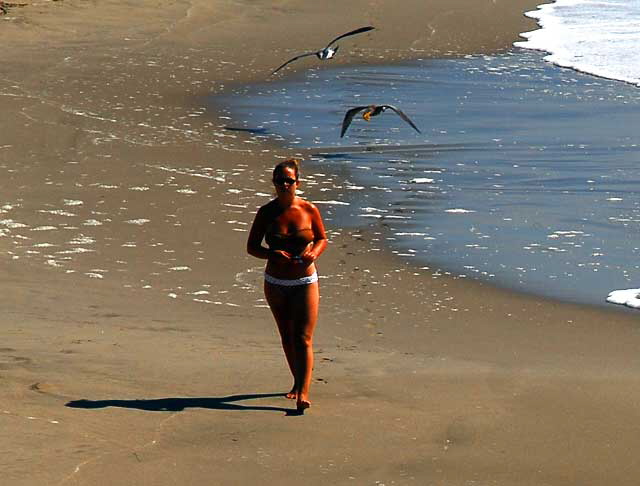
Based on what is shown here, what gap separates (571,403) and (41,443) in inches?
94.5

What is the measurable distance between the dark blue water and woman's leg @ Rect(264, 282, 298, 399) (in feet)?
10.2

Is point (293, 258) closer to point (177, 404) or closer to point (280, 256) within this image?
point (280, 256)

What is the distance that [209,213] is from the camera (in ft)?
35.2

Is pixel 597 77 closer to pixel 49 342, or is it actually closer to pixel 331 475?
pixel 49 342

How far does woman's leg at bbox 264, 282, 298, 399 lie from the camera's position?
19.3 feet

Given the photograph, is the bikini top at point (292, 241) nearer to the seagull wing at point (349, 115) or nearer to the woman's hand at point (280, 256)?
the woman's hand at point (280, 256)

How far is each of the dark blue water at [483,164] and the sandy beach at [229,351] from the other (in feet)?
1.89

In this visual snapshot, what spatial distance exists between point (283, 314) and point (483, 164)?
295 inches

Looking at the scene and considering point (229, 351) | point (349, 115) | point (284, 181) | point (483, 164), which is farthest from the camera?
point (483, 164)

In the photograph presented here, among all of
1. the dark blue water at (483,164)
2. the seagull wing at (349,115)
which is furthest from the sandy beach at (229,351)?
the seagull wing at (349,115)

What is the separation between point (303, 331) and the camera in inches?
232

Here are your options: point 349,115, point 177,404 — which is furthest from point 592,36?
point 177,404

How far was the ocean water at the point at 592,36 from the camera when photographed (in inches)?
834

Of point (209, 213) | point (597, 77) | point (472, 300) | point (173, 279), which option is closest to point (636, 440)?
point (472, 300)
